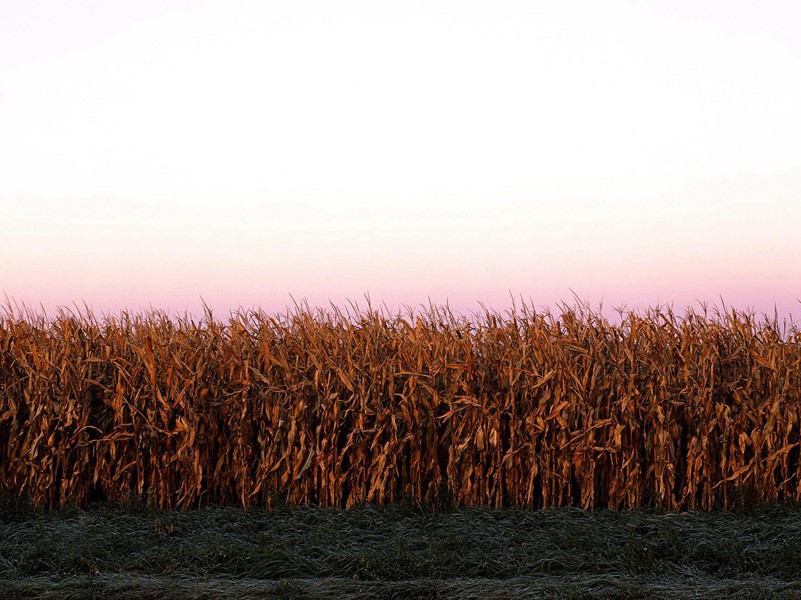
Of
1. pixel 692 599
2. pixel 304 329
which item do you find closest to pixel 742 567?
pixel 692 599

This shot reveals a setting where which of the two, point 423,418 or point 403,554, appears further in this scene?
point 423,418

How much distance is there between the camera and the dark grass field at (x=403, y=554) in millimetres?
5586

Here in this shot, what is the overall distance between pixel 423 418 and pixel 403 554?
1.60 metres

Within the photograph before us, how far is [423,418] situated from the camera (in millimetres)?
7398

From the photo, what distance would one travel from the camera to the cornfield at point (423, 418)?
7.38m

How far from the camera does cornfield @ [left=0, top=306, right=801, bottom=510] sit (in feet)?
24.2

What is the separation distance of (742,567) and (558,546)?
4.16ft

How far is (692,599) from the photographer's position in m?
5.41

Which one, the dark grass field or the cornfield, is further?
the cornfield

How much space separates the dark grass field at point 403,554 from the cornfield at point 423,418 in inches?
15.0

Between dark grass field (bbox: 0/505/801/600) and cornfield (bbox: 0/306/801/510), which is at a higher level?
cornfield (bbox: 0/306/801/510)

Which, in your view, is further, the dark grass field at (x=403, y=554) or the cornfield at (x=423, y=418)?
the cornfield at (x=423, y=418)

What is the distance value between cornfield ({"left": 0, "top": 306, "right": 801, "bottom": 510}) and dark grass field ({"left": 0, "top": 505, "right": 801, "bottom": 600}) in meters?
0.38

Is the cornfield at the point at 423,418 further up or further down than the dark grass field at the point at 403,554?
further up
